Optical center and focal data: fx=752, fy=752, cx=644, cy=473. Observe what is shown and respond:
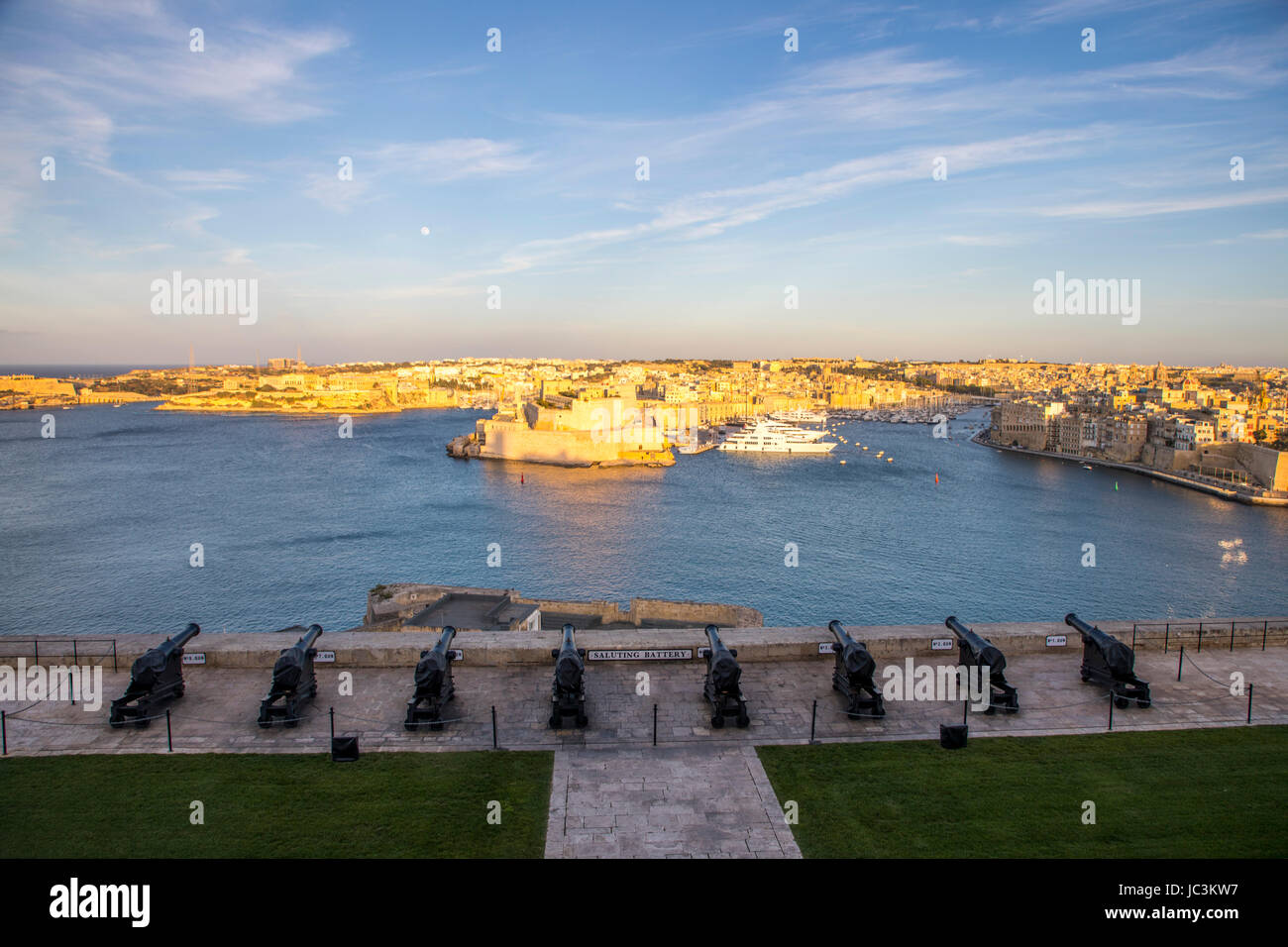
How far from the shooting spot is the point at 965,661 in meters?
6.53

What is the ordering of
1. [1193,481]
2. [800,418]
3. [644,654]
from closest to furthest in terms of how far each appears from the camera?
[644,654]
[1193,481]
[800,418]

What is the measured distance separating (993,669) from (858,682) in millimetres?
1108

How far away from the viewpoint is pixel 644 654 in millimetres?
7055

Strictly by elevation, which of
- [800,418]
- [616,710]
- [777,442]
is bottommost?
[616,710]

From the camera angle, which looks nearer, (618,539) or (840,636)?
(840,636)

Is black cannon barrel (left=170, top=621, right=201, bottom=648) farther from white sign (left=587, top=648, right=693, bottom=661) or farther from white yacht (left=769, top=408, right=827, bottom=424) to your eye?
white yacht (left=769, top=408, right=827, bottom=424)

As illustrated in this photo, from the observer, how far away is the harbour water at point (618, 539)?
25.0 m

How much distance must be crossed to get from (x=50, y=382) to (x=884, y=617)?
166 meters

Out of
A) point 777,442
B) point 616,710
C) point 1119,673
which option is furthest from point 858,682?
point 777,442

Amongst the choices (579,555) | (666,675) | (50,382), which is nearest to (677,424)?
(579,555)

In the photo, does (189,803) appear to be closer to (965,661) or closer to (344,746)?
(344,746)

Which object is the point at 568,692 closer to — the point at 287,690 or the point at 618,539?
the point at 287,690

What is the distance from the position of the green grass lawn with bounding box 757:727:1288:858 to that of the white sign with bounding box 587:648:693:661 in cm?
164

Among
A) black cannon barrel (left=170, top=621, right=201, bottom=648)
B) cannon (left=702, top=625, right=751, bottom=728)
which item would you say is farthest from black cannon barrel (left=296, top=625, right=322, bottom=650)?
cannon (left=702, top=625, right=751, bottom=728)
